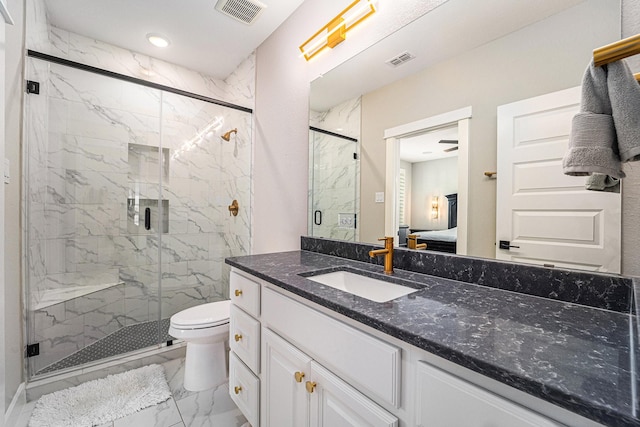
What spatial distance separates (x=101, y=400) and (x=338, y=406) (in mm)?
1666

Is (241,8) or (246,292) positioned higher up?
(241,8)

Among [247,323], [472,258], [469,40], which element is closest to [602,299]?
[472,258]

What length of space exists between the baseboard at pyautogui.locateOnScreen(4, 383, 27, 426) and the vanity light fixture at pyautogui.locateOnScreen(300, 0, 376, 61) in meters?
2.51

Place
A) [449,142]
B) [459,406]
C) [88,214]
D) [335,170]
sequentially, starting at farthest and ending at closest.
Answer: [88,214] < [335,170] < [449,142] < [459,406]

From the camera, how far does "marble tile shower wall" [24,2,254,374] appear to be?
1.94 m

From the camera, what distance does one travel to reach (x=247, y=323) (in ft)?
4.24

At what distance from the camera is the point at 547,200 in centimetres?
89

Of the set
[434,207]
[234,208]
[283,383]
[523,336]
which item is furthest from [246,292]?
[234,208]

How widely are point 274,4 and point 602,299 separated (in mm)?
2272

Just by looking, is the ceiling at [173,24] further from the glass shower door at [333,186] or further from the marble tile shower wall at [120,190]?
the glass shower door at [333,186]

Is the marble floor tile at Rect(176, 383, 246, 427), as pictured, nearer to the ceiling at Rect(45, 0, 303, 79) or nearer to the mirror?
the mirror

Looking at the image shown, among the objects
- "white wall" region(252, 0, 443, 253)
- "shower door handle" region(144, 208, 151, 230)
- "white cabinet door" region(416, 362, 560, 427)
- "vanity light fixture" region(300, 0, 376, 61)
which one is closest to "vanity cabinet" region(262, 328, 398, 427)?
"white cabinet door" region(416, 362, 560, 427)

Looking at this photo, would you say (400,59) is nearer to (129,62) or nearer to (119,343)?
(129,62)

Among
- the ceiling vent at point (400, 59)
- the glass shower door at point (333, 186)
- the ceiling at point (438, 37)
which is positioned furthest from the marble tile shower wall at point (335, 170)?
the ceiling vent at point (400, 59)
